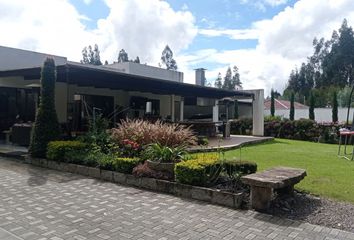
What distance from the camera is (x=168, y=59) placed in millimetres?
62969

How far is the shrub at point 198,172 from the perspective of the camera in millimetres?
5734

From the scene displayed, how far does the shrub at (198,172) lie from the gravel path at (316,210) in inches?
47.3

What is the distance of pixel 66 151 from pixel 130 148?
5.88 ft

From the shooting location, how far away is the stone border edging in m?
5.20

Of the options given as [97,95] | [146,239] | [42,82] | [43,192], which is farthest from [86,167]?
[97,95]

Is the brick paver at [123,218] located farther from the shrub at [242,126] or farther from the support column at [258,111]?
the shrub at [242,126]

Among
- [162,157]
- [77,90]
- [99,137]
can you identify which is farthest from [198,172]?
[77,90]

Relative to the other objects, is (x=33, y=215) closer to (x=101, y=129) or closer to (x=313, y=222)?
(x=313, y=222)

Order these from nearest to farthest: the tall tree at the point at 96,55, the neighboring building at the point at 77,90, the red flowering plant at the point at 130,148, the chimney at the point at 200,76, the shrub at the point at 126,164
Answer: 1. the shrub at the point at 126,164
2. the red flowering plant at the point at 130,148
3. the neighboring building at the point at 77,90
4. the chimney at the point at 200,76
5. the tall tree at the point at 96,55

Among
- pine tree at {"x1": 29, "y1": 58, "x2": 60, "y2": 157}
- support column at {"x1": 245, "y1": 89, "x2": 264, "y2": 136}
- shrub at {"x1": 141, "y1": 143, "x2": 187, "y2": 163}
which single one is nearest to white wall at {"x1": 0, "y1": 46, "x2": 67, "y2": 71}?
pine tree at {"x1": 29, "y1": 58, "x2": 60, "y2": 157}

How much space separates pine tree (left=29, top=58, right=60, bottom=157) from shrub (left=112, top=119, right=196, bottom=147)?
2042 millimetres

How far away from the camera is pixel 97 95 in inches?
693

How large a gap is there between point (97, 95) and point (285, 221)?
14.4 meters

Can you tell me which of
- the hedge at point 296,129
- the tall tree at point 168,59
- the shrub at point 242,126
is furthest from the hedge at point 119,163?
the tall tree at point 168,59
